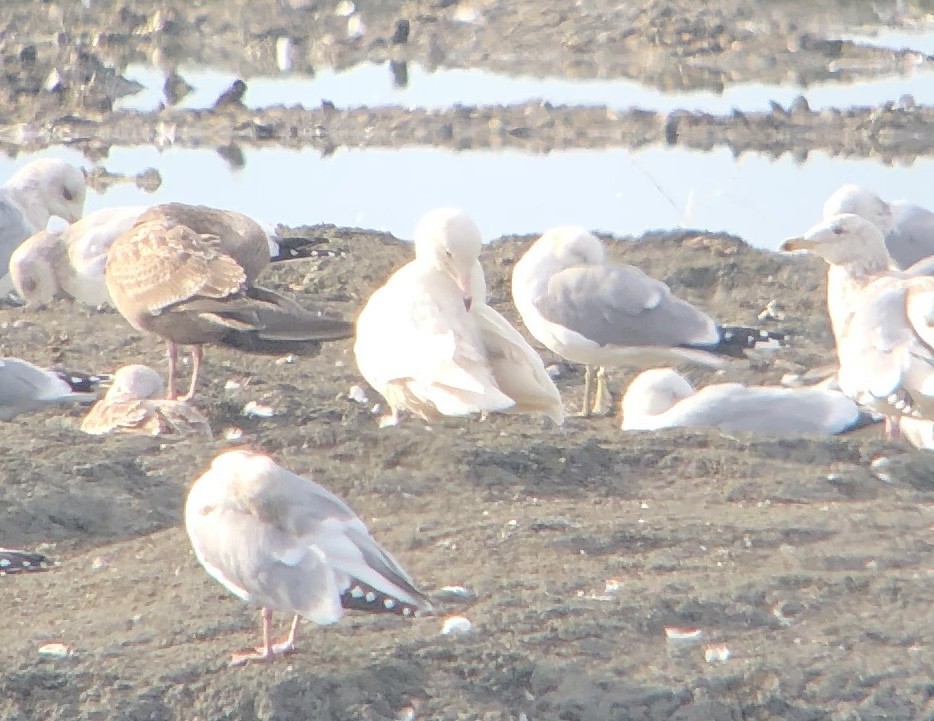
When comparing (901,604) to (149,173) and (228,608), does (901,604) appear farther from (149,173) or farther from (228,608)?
(149,173)

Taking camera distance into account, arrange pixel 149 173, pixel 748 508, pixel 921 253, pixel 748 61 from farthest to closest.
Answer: pixel 748 61 < pixel 149 173 < pixel 921 253 < pixel 748 508

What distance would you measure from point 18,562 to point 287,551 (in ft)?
4.67

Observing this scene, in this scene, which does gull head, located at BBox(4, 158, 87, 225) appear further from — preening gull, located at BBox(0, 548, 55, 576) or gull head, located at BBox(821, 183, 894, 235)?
preening gull, located at BBox(0, 548, 55, 576)

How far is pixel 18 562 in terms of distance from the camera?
18.5 feet

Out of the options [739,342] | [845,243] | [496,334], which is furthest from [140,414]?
[845,243]

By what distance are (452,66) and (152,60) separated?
9.92ft

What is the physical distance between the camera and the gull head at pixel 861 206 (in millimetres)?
9930

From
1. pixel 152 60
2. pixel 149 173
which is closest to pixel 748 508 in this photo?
pixel 149 173

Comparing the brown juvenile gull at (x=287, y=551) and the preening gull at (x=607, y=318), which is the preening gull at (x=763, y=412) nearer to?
the preening gull at (x=607, y=318)

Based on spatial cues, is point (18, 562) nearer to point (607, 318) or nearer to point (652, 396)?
point (652, 396)

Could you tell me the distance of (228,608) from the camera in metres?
5.16

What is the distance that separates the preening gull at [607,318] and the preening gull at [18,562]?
3.18 m

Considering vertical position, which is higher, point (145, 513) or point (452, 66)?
point (145, 513)

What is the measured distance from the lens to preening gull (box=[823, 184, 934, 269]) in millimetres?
9953
